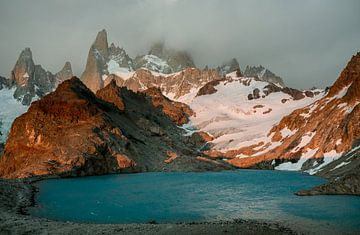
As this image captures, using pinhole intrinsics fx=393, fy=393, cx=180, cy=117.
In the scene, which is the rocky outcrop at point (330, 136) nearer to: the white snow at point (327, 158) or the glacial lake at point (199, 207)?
the white snow at point (327, 158)

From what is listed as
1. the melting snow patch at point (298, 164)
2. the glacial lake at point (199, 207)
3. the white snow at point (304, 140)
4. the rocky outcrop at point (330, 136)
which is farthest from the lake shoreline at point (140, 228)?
the white snow at point (304, 140)

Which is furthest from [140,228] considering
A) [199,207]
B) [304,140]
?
[304,140]

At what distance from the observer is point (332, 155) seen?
14975cm

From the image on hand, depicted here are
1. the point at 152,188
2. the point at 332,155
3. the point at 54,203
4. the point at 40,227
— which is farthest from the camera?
the point at 332,155

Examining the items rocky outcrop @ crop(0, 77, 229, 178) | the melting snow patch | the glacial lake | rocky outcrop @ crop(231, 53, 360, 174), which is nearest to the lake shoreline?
the glacial lake

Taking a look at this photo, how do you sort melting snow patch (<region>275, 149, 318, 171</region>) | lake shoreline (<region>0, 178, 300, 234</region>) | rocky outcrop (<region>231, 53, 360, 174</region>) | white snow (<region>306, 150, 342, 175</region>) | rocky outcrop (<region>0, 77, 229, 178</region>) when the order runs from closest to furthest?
lake shoreline (<region>0, 178, 300, 234</region>)
rocky outcrop (<region>0, 77, 229, 178</region>)
white snow (<region>306, 150, 342, 175</region>)
rocky outcrop (<region>231, 53, 360, 174</region>)
melting snow patch (<region>275, 149, 318, 171</region>)

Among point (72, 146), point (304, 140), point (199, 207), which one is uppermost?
point (304, 140)

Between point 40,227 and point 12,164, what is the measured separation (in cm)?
11632

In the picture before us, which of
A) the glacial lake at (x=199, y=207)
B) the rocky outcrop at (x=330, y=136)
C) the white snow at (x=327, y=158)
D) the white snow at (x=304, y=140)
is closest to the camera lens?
the glacial lake at (x=199, y=207)

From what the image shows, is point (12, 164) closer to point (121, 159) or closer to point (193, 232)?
point (121, 159)

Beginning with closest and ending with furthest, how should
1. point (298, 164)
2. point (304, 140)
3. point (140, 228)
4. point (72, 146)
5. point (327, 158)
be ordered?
point (140, 228) < point (72, 146) < point (327, 158) < point (298, 164) < point (304, 140)

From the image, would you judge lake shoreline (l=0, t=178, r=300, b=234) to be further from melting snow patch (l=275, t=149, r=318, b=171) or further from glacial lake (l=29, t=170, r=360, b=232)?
melting snow patch (l=275, t=149, r=318, b=171)

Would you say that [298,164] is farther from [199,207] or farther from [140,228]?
[140,228]

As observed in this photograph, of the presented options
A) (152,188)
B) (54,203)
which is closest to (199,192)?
(152,188)
